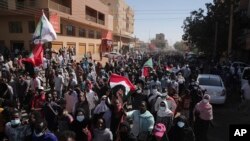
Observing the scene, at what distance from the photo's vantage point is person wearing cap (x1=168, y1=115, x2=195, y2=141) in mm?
7453

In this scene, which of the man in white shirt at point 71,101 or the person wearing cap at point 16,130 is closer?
the person wearing cap at point 16,130

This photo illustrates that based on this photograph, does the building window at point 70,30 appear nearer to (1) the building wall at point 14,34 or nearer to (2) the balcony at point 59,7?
(2) the balcony at point 59,7

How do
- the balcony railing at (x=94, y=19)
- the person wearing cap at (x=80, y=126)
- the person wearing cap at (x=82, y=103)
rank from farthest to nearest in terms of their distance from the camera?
1. the balcony railing at (x=94, y=19)
2. the person wearing cap at (x=82, y=103)
3. the person wearing cap at (x=80, y=126)

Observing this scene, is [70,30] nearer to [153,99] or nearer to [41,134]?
[153,99]

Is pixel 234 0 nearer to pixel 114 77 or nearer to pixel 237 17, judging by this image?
pixel 237 17

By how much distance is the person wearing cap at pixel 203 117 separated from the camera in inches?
376

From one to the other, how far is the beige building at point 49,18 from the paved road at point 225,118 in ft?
48.0

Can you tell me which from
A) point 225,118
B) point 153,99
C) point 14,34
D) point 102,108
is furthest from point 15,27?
point 102,108

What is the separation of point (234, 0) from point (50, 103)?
34430 millimetres

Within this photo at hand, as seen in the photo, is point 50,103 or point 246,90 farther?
point 246,90

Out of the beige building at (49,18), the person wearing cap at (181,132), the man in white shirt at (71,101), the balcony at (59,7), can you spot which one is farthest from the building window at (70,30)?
the person wearing cap at (181,132)

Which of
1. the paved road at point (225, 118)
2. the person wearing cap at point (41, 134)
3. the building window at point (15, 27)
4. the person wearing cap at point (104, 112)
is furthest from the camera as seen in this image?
the building window at point (15, 27)

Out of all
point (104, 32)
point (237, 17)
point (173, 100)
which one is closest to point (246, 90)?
point (173, 100)

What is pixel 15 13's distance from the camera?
34219 millimetres
